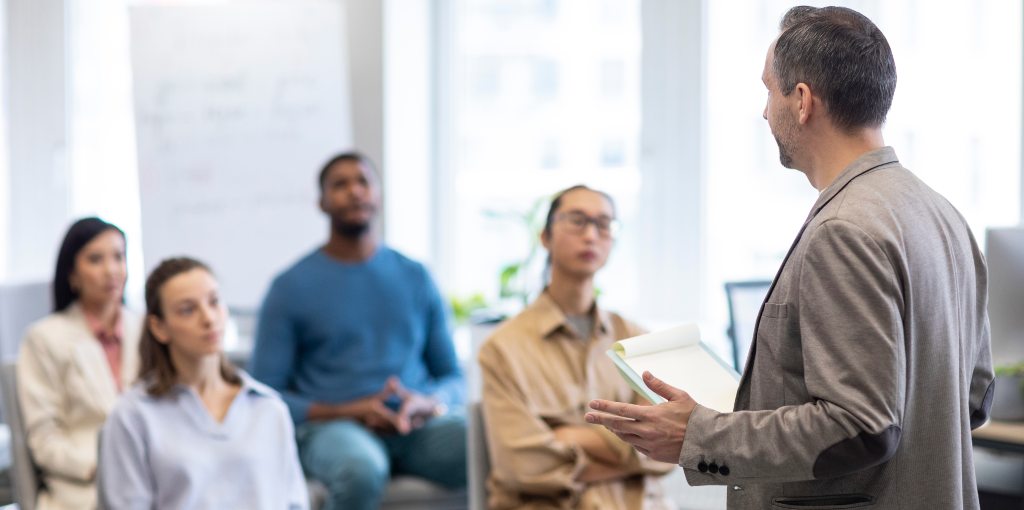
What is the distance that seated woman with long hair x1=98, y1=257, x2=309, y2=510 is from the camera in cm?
259

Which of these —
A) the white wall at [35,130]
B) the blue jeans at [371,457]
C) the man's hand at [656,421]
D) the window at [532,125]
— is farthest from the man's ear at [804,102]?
the white wall at [35,130]

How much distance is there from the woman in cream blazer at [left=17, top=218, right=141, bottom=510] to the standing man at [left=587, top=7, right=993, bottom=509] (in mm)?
2112

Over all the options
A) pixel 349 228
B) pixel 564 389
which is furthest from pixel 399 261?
pixel 564 389

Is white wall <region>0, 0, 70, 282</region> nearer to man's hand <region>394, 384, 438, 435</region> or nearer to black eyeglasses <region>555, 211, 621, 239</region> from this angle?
man's hand <region>394, 384, 438, 435</region>

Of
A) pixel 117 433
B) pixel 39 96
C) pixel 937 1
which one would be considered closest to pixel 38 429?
pixel 117 433

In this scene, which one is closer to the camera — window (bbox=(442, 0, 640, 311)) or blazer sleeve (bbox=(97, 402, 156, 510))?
blazer sleeve (bbox=(97, 402, 156, 510))

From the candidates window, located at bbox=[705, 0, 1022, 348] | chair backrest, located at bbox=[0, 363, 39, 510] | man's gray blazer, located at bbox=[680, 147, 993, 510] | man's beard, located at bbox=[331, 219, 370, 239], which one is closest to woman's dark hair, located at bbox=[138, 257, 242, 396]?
chair backrest, located at bbox=[0, 363, 39, 510]

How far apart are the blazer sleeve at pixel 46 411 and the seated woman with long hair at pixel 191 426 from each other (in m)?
0.49

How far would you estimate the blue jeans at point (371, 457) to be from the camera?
10.2 ft

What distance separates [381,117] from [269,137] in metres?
0.46

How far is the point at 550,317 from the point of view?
2.77m

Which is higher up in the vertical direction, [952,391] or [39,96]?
[39,96]

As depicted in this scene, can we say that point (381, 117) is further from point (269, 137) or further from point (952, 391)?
point (952, 391)

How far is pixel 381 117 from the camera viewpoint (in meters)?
4.43
